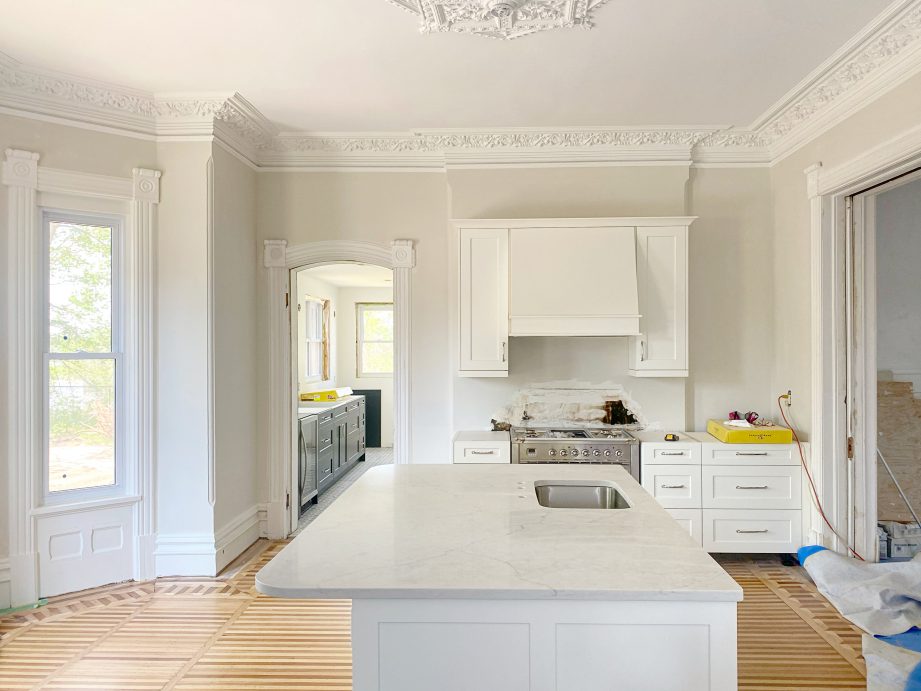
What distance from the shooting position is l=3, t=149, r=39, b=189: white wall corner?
317 centimetres

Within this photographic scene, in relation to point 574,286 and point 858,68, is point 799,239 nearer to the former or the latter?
point 858,68

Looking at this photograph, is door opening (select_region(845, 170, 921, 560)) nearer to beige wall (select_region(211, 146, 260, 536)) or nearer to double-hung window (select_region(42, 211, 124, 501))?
beige wall (select_region(211, 146, 260, 536))

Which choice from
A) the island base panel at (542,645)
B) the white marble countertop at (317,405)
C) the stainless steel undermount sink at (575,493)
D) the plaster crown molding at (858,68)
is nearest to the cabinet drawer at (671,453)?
the stainless steel undermount sink at (575,493)

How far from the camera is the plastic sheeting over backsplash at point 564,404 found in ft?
14.0

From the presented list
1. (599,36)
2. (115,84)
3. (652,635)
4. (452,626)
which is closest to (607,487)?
(652,635)

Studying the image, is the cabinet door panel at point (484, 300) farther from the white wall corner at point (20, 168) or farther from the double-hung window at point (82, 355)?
the white wall corner at point (20, 168)

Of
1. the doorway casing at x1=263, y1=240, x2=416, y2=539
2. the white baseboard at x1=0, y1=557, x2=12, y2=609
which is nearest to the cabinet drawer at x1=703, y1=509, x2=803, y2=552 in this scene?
the doorway casing at x1=263, y1=240, x2=416, y2=539

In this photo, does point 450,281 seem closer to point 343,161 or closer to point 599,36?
A: point 343,161

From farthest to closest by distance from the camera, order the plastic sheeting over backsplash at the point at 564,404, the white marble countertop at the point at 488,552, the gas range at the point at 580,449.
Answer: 1. the plastic sheeting over backsplash at the point at 564,404
2. the gas range at the point at 580,449
3. the white marble countertop at the point at 488,552

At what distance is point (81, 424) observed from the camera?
342 cm

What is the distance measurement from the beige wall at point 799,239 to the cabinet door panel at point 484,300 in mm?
1946

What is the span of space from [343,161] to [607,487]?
311cm

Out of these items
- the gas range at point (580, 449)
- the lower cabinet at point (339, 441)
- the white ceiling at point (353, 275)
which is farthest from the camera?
the white ceiling at point (353, 275)

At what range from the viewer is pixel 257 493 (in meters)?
4.33
